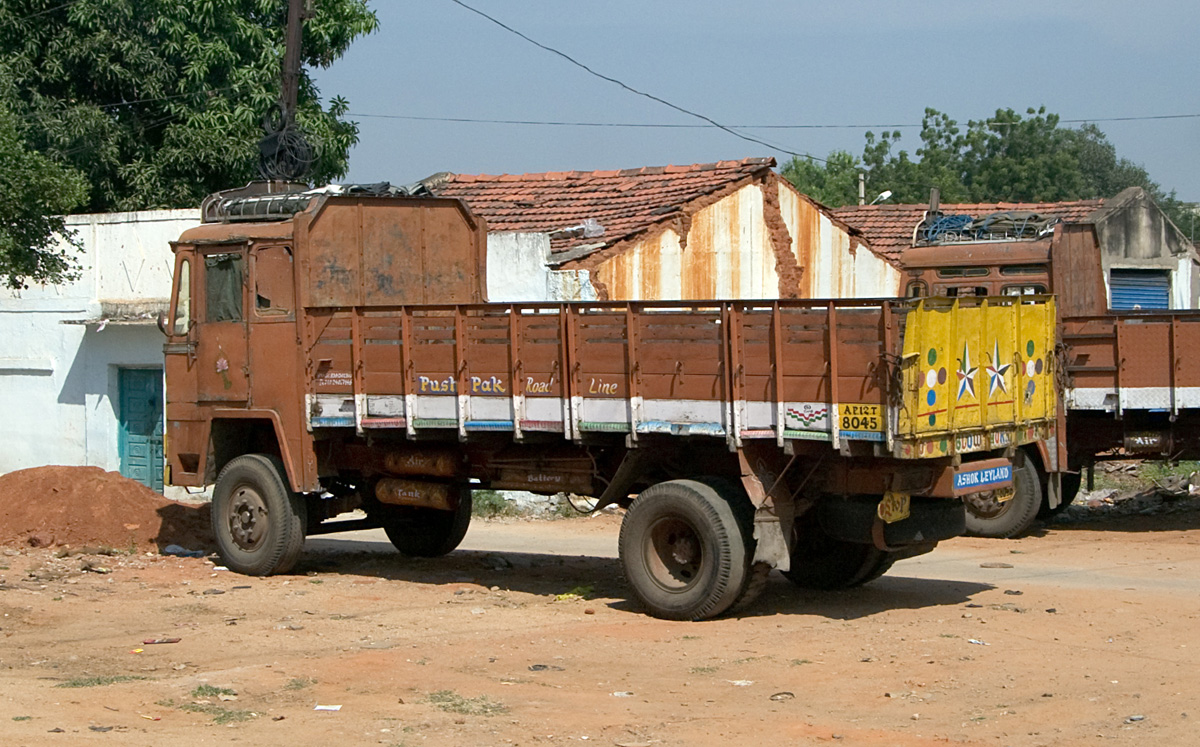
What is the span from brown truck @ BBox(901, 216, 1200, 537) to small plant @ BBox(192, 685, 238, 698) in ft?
25.3

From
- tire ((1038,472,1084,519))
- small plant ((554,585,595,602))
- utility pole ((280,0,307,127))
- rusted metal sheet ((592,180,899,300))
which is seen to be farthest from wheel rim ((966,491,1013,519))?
utility pole ((280,0,307,127))

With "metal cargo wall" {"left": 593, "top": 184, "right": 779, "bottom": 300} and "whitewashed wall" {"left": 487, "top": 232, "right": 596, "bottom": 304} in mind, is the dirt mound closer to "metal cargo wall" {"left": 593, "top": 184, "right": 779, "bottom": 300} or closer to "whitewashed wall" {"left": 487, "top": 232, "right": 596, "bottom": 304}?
"whitewashed wall" {"left": 487, "top": 232, "right": 596, "bottom": 304}

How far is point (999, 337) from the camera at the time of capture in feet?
30.8

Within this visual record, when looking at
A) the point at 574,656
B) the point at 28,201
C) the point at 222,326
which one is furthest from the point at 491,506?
the point at 574,656

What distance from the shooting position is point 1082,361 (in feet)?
44.3

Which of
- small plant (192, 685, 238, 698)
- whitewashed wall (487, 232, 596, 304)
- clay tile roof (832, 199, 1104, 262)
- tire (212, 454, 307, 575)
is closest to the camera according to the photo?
small plant (192, 685, 238, 698)

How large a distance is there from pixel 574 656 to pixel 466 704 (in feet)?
4.61

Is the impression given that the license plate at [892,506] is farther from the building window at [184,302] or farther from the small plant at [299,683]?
the building window at [184,302]

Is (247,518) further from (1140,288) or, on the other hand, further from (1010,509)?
(1140,288)

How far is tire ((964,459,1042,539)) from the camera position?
45.1 ft

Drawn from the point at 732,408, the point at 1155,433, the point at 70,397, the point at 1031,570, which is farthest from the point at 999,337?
the point at 70,397

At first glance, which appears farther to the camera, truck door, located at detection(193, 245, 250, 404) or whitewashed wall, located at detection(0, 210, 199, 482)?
whitewashed wall, located at detection(0, 210, 199, 482)

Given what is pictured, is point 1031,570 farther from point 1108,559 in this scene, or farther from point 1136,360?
point 1136,360

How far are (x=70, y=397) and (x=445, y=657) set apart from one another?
13361 mm
